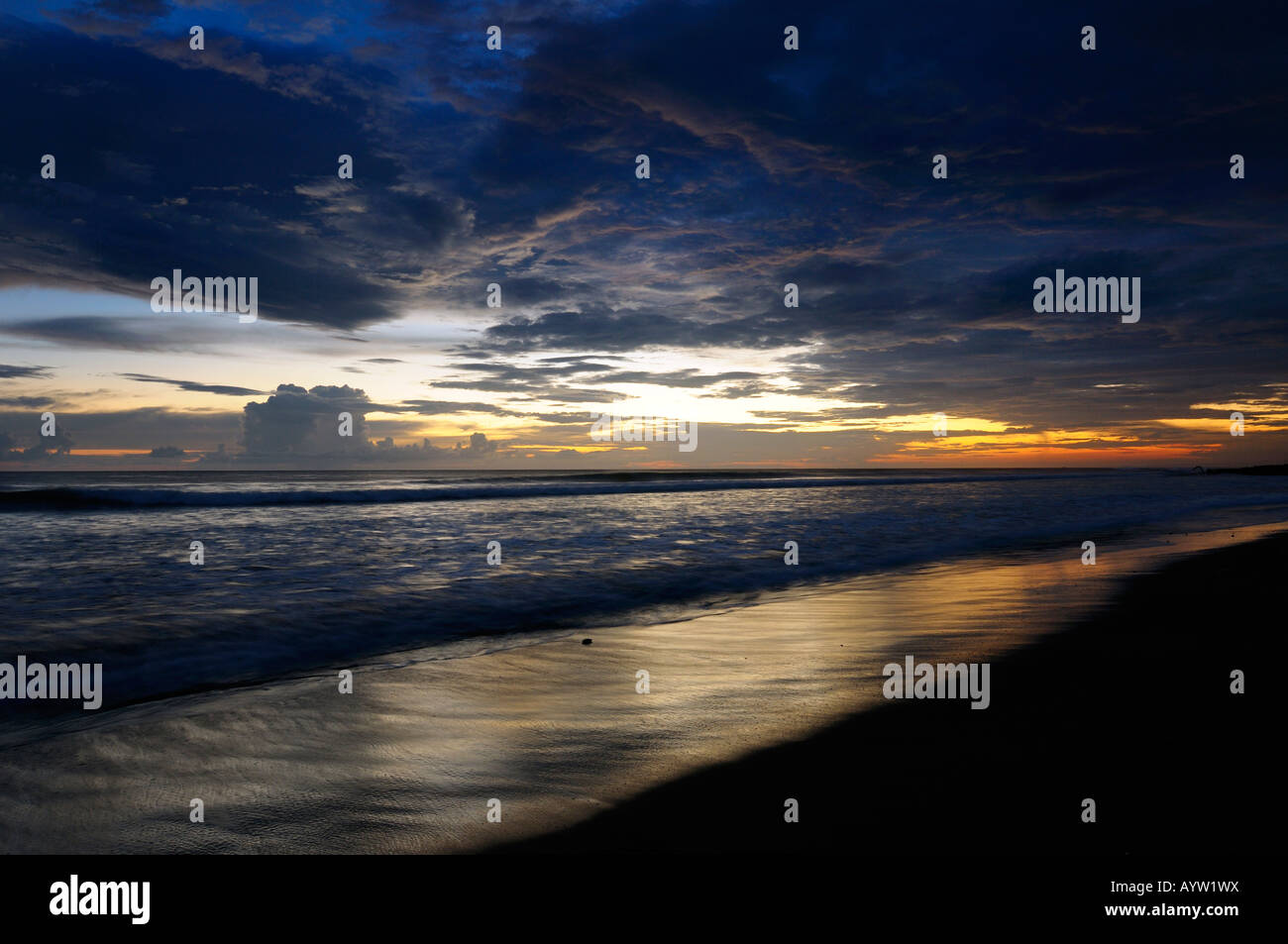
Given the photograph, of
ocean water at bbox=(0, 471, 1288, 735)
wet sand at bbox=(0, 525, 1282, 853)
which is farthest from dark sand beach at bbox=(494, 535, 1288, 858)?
ocean water at bbox=(0, 471, 1288, 735)

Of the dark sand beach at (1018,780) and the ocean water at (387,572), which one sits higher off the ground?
the ocean water at (387,572)

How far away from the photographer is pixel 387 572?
39.1 ft

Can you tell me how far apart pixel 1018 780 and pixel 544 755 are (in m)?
2.75

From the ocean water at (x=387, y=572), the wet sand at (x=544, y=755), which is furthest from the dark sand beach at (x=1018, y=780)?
the ocean water at (x=387, y=572)

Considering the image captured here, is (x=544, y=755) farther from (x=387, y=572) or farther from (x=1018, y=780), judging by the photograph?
(x=387, y=572)

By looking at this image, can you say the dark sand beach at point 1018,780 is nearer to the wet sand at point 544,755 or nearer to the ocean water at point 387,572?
the wet sand at point 544,755

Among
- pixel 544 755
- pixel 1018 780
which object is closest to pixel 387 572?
pixel 544 755

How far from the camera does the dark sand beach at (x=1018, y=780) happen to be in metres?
3.10

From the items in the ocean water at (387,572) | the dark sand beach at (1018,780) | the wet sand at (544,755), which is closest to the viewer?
the dark sand beach at (1018,780)

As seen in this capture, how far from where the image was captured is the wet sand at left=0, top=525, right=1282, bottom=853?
3309 mm

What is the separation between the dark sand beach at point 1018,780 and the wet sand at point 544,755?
2 cm
